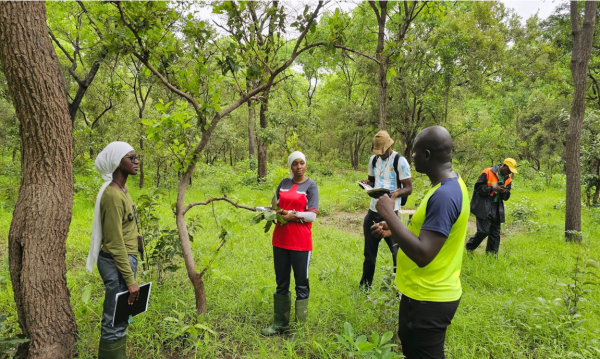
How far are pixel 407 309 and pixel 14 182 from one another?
33.0ft

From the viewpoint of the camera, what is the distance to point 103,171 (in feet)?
7.47

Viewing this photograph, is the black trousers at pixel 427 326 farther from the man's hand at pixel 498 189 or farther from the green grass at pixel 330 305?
the man's hand at pixel 498 189

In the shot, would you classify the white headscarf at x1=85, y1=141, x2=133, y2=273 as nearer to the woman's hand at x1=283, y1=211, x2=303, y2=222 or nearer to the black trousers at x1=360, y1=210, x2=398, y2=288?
the woman's hand at x1=283, y1=211, x2=303, y2=222

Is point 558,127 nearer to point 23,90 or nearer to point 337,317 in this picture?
point 337,317

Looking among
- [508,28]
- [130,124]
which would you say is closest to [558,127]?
[508,28]

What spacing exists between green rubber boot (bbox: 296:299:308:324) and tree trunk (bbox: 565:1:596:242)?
5.11 metres

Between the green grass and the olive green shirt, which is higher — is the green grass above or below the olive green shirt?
below

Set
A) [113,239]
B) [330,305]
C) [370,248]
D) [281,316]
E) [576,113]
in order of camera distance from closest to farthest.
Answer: [113,239] < [281,316] < [330,305] < [370,248] < [576,113]

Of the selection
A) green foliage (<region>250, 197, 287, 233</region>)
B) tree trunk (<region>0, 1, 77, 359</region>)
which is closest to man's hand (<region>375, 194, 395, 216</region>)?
green foliage (<region>250, 197, 287, 233</region>)

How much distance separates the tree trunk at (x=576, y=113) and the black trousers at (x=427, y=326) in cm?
524

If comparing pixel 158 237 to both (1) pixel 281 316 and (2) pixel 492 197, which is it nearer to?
(1) pixel 281 316

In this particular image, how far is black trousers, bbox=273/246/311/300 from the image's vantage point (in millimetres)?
2842

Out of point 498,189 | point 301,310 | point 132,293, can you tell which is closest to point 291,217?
point 301,310

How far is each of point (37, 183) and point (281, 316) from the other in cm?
225
